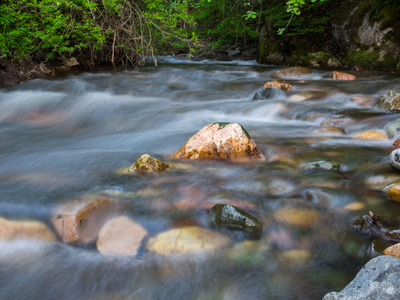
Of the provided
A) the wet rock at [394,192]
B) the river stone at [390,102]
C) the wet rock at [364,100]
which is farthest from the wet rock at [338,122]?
the wet rock at [394,192]

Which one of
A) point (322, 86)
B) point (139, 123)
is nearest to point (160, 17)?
point (139, 123)

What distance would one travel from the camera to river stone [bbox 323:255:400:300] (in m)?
1.52

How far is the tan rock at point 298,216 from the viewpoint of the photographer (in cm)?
260

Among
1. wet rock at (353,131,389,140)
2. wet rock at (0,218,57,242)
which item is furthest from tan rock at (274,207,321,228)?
wet rock at (353,131,389,140)

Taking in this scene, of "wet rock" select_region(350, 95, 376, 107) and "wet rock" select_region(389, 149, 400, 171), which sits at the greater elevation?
"wet rock" select_region(350, 95, 376, 107)

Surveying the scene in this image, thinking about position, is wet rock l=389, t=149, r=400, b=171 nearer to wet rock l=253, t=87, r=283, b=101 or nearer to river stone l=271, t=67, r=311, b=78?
wet rock l=253, t=87, r=283, b=101

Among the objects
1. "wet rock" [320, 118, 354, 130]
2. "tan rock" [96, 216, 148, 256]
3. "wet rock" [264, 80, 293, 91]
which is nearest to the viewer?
"tan rock" [96, 216, 148, 256]

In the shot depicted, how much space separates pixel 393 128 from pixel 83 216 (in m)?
3.96

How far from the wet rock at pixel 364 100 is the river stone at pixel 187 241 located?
15.0 feet

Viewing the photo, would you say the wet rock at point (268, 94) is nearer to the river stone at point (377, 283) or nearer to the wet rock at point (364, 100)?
the wet rock at point (364, 100)

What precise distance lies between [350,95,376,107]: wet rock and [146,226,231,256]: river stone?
4.58m

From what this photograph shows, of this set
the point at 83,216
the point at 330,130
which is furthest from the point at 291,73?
the point at 83,216

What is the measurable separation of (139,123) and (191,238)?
3949mm

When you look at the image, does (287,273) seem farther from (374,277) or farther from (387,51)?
(387,51)
